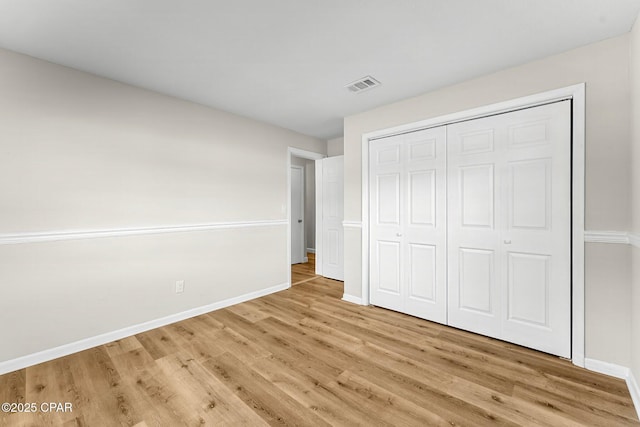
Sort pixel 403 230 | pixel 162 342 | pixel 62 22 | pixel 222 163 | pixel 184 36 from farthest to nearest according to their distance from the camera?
pixel 222 163 → pixel 403 230 → pixel 162 342 → pixel 184 36 → pixel 62 22

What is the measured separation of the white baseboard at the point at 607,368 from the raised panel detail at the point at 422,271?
1193 mm

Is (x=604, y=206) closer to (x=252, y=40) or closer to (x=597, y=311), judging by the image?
(x=597, y=311)

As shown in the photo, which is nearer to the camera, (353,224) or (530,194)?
(530,194)

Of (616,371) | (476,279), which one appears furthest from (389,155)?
(616,371)

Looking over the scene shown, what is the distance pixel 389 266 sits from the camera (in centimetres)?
323

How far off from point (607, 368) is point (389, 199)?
218 cm

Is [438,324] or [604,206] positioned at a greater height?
[604,206]

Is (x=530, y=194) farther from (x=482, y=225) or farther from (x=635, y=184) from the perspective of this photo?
(x=635, y=184)

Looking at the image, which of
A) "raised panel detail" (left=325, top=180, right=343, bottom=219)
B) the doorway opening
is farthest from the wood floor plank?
the doorway opening

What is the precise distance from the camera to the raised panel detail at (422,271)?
2887mm

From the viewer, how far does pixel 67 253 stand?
2293 mm

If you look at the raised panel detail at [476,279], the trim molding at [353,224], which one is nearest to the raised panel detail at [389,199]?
the trim molding at [353,224]

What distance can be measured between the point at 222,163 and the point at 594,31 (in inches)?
138

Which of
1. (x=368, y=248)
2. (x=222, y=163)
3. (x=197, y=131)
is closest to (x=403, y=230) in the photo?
(x=368, y=248)
